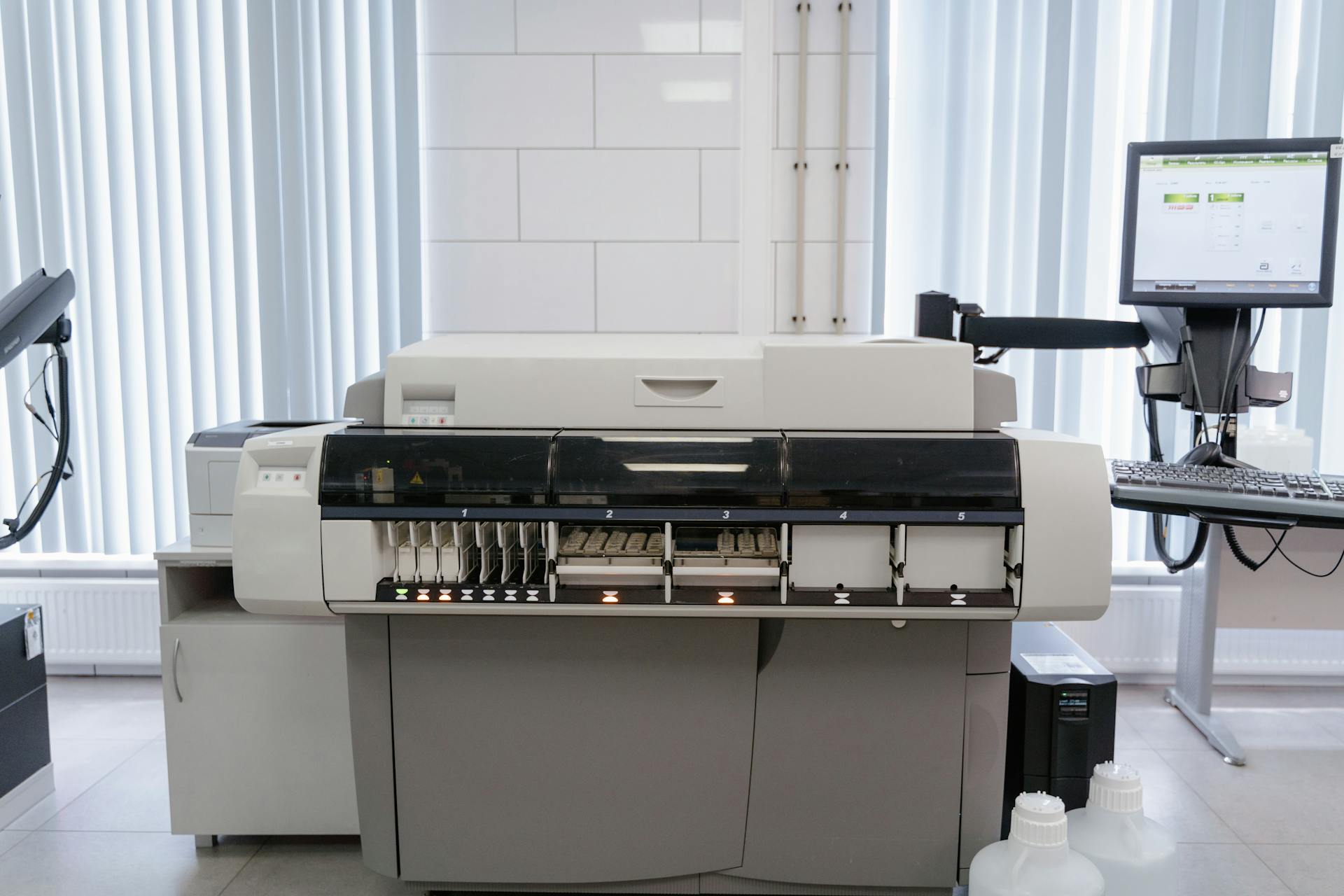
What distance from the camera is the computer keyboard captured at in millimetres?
1673

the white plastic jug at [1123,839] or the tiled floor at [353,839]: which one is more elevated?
the white plastic jug at [1123,839]

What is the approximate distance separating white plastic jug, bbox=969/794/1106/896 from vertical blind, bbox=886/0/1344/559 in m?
1.58

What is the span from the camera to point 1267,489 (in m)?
1.71

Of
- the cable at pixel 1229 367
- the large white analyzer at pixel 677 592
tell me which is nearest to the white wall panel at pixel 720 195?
the large white analyzer at pixel 677 592

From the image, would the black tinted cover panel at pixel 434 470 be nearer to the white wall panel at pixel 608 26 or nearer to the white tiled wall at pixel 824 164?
the white tiled wall at pixel 824 164

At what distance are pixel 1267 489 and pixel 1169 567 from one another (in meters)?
0.79

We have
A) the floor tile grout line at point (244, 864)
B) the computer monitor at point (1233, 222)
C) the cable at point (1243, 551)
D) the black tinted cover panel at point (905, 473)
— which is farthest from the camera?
the cable at point (1243, 551)

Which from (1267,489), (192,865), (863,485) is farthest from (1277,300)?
(192,865)

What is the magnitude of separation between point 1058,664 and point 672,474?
1027mm

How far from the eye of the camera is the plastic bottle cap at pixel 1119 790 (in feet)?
4.91

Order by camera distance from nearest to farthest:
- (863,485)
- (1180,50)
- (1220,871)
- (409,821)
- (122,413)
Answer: (863,485) < (409,821) < (1220,871) < (1180,50) < (122,413)

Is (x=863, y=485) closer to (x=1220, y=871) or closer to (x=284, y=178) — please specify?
(x=1220, y=871)

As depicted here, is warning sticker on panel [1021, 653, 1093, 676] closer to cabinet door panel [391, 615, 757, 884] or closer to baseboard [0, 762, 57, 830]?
cabinet door panel [391, 615, 757, 884]

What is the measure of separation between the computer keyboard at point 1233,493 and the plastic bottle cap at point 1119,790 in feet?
1.61
